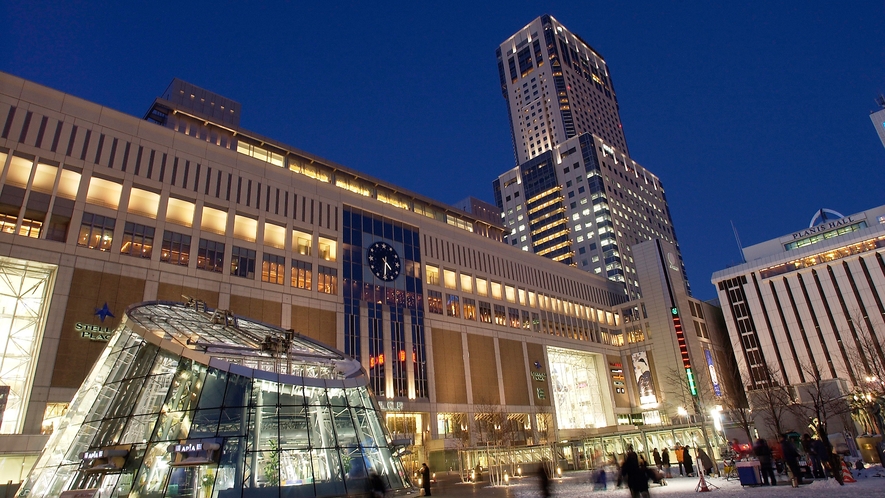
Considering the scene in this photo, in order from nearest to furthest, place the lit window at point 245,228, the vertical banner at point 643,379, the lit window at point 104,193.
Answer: the lit window at point 104,193 < the lit window at point 245,228 < the vertical banner at point 643,379

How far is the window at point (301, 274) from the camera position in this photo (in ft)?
186

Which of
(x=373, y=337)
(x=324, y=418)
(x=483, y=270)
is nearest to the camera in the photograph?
(x=324, y=418)

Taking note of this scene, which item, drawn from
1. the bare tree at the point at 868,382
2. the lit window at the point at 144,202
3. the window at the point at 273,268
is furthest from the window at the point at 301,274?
the bare tree at the point at 868,382

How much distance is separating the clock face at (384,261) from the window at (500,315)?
1798cm

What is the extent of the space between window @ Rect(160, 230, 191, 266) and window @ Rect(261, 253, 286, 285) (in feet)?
24.7

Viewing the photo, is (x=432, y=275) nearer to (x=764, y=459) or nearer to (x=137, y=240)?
(x=137, y=240)

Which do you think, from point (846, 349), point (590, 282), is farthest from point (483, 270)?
point (846, 349)

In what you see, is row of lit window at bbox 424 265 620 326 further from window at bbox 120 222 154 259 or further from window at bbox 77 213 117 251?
window at bbox 77 213 117 251

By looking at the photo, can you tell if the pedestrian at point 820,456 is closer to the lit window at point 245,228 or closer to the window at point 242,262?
the window at point 242,262

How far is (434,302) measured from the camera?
68562 millimetres

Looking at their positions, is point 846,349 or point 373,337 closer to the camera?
point 373,337

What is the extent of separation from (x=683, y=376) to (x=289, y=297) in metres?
65.6

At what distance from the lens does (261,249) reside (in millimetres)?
55250

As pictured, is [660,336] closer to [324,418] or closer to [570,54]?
[324,418]
